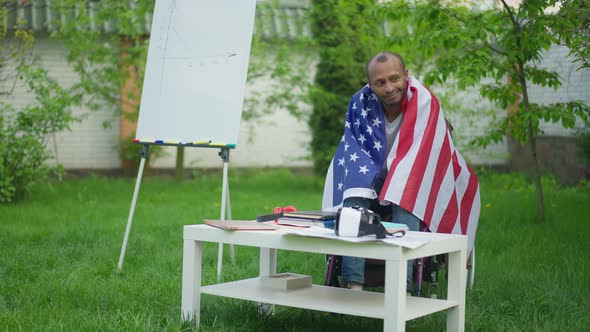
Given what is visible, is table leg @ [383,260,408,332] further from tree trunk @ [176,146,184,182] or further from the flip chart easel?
tree trunk @ [176,146,184,182]

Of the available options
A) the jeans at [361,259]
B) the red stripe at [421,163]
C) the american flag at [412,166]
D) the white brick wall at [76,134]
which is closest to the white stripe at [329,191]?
the american flag at [412,166]

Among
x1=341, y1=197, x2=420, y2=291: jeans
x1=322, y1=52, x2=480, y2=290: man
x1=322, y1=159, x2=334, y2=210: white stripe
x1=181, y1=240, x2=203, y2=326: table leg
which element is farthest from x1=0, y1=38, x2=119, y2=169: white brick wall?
x1=181, y1=240, x2=203, y2=326: table leg

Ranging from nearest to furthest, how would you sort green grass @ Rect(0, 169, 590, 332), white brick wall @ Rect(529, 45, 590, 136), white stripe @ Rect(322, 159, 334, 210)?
green grass @ Rect(0, 169, 590, 332)
white stripe @ Rect(322, 159, 334, 210)
white brick wall @ Rect(529, 45, 590, 136)

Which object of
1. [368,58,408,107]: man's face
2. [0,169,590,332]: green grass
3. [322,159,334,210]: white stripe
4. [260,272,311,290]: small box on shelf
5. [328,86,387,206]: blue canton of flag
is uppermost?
[368,58,408,107]: man's face

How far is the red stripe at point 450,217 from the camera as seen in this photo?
410 centimetres

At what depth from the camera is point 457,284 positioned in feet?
11.2

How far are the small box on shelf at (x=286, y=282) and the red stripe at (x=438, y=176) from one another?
727 millimetres

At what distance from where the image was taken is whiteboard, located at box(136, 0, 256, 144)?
5.04 m

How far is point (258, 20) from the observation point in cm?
1084

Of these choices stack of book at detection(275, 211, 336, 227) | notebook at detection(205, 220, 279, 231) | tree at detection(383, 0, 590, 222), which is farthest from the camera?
tree at detection(383, 0, 590, 222)

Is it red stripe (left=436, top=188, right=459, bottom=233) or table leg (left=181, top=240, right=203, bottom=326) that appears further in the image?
red stripe (left=436, top=188, right=459, bottom=233)

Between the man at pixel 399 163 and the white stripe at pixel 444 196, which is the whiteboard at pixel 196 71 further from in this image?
the white stripe at pixel 444 196

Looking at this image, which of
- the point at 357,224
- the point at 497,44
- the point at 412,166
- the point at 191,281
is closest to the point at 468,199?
the point at 412,166

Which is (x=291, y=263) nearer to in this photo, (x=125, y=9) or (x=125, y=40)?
(x=125, y=9)
